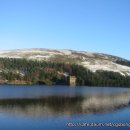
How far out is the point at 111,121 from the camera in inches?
2864

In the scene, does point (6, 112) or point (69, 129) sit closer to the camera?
point (69, 129)

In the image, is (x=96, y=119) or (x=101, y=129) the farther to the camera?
(x=96, y=119)

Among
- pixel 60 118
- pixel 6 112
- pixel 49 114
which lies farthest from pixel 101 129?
pixel 6 112

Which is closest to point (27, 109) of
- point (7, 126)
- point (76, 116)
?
point (76, 116)

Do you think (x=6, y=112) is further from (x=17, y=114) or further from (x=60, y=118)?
(x=60, y=118)

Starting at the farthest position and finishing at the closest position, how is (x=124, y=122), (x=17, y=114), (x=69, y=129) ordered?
(x=17, y=114)
(x=124, y=122)
(x=69, y=129)

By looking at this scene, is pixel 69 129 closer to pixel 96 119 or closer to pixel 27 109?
pixel 96 119

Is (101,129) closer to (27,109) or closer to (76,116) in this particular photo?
(76,116)

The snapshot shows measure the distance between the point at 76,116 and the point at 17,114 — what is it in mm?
13244

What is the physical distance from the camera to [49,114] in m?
79.0

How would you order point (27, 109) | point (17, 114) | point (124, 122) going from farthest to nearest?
point (27, 109) → point (17, 114) → point (124, 122)

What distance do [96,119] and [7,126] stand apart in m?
21.6

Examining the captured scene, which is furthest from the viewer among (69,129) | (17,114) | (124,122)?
(17,114)

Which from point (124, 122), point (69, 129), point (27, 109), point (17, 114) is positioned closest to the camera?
point (69, 129)
